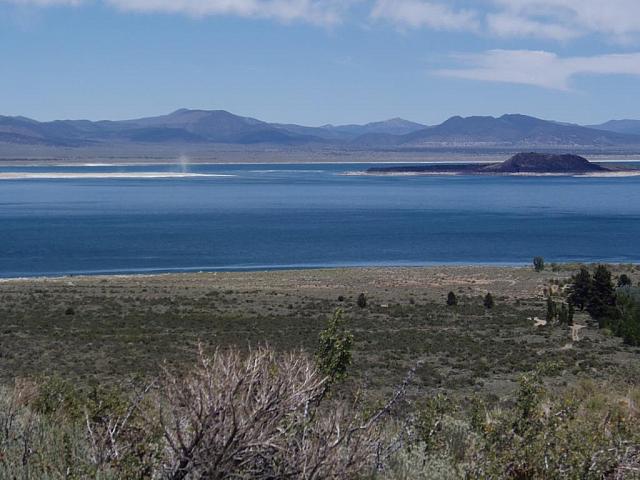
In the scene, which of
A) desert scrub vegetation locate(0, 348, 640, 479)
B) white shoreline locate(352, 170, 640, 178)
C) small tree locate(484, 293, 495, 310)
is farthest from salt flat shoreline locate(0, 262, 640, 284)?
white shoreline locate(352, 170, 640, 178)

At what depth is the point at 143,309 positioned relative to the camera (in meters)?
32.8

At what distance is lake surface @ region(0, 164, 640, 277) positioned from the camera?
194 ft

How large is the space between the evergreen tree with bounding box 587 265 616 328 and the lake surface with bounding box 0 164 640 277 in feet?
82.0

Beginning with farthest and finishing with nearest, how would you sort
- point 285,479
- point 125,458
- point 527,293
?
point 527,293, point 125,458, point 285,479

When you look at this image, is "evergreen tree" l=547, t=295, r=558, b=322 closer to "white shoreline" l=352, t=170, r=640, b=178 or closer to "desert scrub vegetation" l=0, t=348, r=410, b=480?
"desert scrub vegetation" l=0, t=348, r=410, b=480

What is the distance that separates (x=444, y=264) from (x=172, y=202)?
63.9 m

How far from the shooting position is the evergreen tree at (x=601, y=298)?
31203mm

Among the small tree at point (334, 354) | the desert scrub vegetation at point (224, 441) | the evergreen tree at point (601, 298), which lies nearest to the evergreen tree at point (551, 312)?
the evergreen tree at point (601, 298)

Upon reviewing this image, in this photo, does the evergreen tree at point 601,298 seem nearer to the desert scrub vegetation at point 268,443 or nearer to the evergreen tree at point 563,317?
the evergreen tree at point 563,317

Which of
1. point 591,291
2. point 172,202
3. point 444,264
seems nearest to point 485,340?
point 591,291

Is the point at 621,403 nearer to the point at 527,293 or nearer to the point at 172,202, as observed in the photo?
the point at 527,293

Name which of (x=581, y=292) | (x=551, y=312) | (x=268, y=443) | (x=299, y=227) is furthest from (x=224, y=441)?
(x=299, y=227)

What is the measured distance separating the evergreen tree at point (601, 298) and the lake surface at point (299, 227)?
984 inches

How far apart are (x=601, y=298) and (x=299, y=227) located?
50199mm
